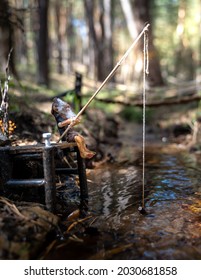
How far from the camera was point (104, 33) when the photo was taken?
72.7 ft

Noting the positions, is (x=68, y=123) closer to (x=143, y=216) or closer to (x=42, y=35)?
(x=143, y=216)

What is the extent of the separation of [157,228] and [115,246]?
0.71m

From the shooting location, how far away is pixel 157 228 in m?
3.76

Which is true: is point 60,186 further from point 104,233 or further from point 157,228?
point 157,228

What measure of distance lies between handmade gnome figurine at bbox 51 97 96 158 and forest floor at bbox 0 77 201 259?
1064 mm

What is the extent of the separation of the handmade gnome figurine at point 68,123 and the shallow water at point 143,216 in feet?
2.92

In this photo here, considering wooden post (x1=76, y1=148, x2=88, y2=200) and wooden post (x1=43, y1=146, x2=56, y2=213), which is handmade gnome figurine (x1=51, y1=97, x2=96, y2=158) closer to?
wooden post (x1=76, y1=148, x2=88, y2=200)

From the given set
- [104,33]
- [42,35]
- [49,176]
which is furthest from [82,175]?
[104,33]

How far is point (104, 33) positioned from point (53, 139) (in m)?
17.1

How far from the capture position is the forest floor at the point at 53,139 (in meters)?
3.08

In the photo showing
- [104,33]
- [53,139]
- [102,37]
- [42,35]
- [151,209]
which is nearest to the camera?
[151,209]

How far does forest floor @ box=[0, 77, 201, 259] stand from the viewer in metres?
3.08

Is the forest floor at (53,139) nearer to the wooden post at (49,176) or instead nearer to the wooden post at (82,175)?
the wooden post at (49,176)
